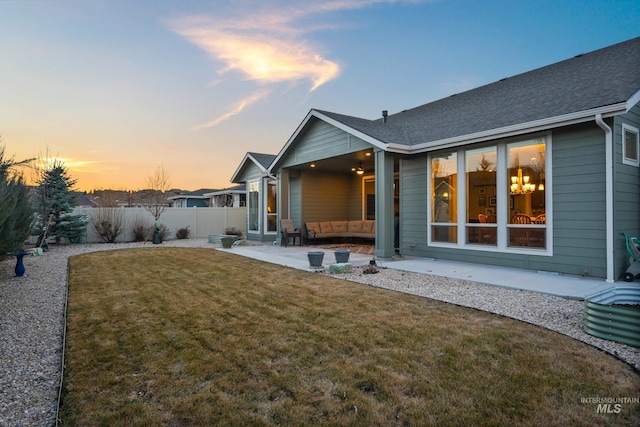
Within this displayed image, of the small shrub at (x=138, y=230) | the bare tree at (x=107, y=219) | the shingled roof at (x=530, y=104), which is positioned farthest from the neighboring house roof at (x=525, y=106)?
the bare tree at (x=107, y=219)

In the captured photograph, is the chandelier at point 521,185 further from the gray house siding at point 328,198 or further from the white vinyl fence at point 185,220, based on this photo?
the white vinyl fence at point 185,220

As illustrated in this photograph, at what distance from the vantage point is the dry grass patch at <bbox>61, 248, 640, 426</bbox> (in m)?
2.13

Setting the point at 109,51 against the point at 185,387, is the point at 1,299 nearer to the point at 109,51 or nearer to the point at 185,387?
the point at 185,387

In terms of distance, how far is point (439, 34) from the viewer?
10.9 m

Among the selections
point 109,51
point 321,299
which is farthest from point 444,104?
point 109,51

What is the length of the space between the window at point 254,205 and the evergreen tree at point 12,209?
771cm

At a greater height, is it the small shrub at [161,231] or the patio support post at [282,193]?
the patio support post at [282,193]

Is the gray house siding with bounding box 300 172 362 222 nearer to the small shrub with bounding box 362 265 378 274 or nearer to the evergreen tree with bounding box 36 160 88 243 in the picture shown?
the small shrub with bounding box 362 265 378 274

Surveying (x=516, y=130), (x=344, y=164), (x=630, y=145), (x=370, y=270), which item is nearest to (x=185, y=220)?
(x=344, y=164)

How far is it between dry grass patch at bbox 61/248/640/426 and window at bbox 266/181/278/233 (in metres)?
9.34

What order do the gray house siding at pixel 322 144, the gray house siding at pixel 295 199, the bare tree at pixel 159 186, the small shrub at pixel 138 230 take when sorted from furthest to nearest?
1. the bare tree at pixel 159 186
2. the small shrub at pixel 138 230
3. the gray house siding at pixel 295 199
4. the gray house siding at pixel 322 144

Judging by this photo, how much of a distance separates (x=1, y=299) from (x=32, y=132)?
9.75 metres

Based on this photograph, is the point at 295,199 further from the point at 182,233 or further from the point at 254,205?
the point at 182,233

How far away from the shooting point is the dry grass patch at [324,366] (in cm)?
213
